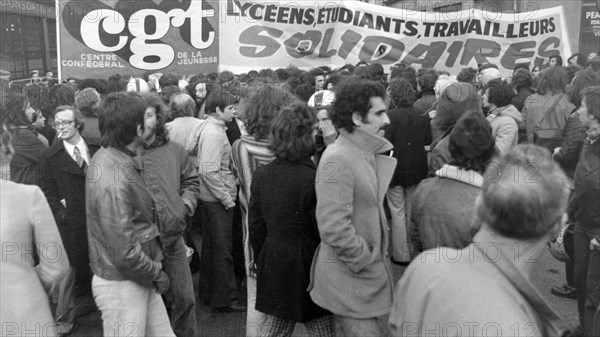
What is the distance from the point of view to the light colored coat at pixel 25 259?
2.42 metres

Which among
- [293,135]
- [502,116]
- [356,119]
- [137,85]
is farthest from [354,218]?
[137,85]

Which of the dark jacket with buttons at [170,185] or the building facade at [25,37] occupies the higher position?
the building facade at [25,37]

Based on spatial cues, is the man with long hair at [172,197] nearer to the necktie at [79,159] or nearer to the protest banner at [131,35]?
the necktie at [79,159]

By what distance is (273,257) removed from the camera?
11.1 feet

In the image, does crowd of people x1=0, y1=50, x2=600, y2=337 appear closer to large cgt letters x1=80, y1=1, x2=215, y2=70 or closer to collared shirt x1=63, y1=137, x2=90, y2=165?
collared shirt x1=63, y1=137, x2=90, y2=165

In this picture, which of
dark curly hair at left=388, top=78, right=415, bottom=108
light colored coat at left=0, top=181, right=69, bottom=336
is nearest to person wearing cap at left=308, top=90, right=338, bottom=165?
dark curly hair at left=388, top=78, right=415, bottom=108

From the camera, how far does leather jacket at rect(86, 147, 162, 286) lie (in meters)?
2.98

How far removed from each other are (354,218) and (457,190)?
21.5 inches

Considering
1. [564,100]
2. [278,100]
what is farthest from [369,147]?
[564,100]

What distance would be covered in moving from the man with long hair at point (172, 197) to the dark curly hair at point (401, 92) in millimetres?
2590

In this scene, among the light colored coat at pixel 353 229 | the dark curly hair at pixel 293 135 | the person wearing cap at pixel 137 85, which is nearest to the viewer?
the light colored coat at pixel 353 229

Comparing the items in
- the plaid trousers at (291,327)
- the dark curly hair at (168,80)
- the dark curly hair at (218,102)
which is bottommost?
the plaid trousers at (291,327)

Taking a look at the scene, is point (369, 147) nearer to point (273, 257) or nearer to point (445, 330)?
point (273, 257)

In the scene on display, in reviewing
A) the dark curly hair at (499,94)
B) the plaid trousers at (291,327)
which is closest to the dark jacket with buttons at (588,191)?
the dark curly hair at (499,94)
